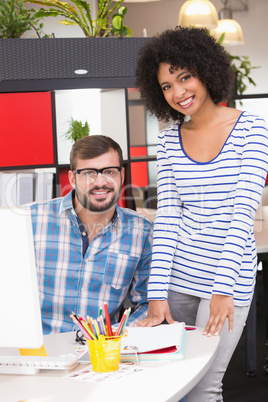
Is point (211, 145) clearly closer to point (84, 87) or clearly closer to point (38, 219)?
point (38, 219)

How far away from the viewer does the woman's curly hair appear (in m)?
1.76

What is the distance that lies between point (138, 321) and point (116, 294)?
0.64 feet

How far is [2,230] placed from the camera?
3.85 feet

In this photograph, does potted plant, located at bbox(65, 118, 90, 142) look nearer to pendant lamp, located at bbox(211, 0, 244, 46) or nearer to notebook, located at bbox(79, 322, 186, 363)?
notebook, located at bbox(79, 322, 186, 363)

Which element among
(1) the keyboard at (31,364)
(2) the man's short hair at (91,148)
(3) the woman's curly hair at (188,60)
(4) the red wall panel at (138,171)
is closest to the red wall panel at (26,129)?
(4) the red wall panel at (138,171)

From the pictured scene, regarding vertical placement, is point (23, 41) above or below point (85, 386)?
above

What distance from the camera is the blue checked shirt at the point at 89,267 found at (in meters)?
1.88

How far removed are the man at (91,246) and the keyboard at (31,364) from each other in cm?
56

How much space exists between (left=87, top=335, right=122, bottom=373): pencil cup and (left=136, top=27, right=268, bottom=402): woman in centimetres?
34

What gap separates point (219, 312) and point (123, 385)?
0.45m

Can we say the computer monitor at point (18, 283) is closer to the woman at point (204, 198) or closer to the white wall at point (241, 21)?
the woman at point (204, 198)

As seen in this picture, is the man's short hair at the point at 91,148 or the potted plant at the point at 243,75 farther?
the potted plant at the point at 243,75

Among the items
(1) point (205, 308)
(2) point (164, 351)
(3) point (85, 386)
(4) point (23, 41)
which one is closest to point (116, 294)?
(1) point (205, 308)

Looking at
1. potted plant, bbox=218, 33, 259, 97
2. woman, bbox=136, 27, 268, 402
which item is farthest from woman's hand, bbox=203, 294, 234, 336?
potted plant, bbox=218, 33, 259, 97
